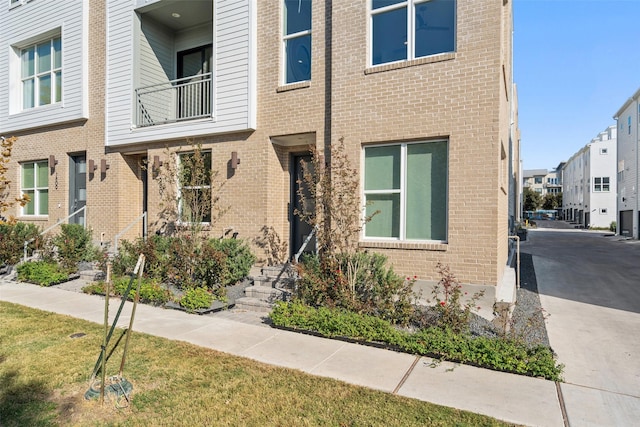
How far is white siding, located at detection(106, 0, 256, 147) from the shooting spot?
943 cm

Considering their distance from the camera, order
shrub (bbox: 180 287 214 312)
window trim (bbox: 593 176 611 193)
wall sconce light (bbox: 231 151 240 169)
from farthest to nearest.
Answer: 1. window trim (bbox: 593 176 611 193)
2. wall sconce light (bbox: 231 151 240 169)
3. shrub (bbox: 180 287 214 312)

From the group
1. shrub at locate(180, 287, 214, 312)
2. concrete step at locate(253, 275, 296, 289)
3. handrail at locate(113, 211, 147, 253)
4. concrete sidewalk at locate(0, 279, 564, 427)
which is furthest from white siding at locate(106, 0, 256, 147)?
concrete sidewalk at locate(0, 279, 564, 427)

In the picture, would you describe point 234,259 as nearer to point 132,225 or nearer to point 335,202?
point 335,202

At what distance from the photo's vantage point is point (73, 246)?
1014 cm

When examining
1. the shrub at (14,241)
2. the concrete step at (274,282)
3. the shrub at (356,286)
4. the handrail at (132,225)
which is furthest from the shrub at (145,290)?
the shrub at (14,241)

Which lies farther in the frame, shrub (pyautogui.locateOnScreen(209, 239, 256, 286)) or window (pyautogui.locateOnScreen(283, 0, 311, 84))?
window (pyautogui.locateOnScreen(283, 0, 311, 84))

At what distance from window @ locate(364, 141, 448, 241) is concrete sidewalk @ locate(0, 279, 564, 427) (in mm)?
2854

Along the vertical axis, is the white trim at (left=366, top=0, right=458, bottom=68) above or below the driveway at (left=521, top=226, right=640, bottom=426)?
above

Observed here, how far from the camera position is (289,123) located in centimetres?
902

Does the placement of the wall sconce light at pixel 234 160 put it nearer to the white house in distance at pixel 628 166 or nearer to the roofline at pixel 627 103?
the white house in distance at pixel 628 166

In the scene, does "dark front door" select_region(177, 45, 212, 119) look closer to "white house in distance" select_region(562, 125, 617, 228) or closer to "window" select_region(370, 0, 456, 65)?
"window" select_region(370, 0, 456, 65)

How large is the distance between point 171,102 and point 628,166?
107 feet

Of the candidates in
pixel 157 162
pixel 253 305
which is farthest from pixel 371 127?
pixel 157 162

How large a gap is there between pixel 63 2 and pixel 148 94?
4720 millimetres
